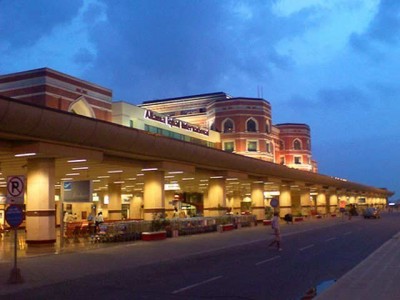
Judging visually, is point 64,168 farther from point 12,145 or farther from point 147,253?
point 147,253

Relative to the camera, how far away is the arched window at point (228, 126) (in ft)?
247

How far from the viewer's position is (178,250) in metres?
26.6

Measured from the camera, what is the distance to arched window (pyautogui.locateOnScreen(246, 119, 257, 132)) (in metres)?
75.6

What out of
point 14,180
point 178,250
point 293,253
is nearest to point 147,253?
point 178,250

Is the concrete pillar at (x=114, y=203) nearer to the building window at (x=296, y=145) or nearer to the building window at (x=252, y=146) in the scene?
the building window at (x=252, y=146)

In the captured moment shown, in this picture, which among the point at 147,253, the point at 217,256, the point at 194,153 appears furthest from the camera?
the point at 194,153

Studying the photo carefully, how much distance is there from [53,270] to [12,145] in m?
8.68

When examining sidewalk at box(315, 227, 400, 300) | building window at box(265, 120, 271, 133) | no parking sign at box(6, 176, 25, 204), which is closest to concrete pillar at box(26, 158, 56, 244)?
no parking sign at box(6, 176, 25, 204)

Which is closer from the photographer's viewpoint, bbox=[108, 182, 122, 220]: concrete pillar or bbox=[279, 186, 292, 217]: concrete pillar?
bbox=[108, 182, 122, 220]: concrete pillar

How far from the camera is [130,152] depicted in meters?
32.6

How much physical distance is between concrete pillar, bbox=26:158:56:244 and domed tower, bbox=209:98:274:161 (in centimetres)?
4808

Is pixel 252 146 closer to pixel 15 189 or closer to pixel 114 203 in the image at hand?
pixel 114 203

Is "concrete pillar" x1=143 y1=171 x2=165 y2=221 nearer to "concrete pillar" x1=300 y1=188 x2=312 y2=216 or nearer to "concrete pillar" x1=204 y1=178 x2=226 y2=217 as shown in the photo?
"concrete pillar" x1=204 y1=178 x2=226 y2=217

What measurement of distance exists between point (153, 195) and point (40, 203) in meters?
12.1
